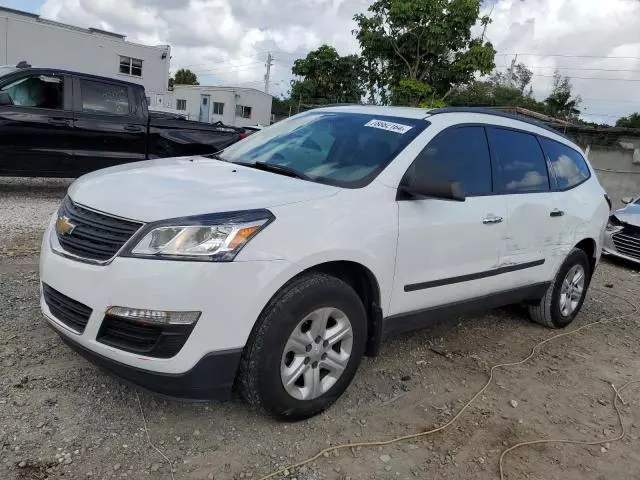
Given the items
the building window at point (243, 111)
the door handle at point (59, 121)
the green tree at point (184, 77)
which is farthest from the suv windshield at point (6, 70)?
the green tree at point (184, 77)

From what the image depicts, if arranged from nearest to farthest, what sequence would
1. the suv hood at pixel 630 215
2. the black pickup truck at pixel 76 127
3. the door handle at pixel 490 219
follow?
the door handle at pixel 490 219 → the black pickup truck at pixel 76 127 → the suv hood at pixel 630 215

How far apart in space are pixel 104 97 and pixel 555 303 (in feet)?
22.3

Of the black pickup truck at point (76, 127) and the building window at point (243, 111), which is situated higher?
the black pickup truck at point (76, 127)

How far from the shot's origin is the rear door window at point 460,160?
137 inches

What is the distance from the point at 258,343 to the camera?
2650 mm

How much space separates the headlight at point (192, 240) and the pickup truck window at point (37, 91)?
631cm

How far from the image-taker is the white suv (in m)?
2.53

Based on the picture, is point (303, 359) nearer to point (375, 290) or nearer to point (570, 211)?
point (375, 290)

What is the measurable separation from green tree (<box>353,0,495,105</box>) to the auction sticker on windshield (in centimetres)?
1961

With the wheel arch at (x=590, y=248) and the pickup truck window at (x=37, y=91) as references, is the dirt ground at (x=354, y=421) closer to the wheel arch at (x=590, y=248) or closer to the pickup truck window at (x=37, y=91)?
the wheel arch at (x=590, y=248)

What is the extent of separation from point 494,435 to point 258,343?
4.95ft

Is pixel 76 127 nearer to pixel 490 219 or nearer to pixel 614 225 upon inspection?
pixel 490 219

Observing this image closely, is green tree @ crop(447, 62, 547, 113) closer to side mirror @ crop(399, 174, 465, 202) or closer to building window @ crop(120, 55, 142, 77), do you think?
building window @ crop(120, 55, 142, 77)

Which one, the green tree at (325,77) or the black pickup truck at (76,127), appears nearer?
the black pickup truck at (76,127)
